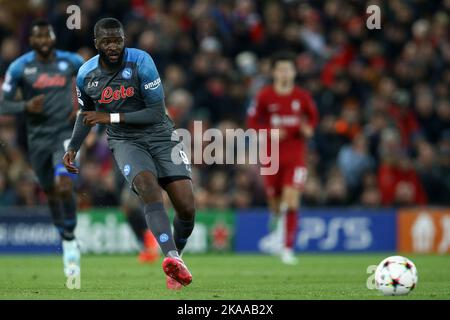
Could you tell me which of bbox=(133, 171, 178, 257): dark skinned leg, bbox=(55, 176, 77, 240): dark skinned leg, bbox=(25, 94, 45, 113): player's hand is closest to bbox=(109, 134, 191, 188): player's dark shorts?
bbox=(133, 171, 178, 257): dark skinned leg

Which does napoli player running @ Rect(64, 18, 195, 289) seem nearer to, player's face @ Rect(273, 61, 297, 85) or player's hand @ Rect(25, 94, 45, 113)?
player's hand @ Rect(25, 94, 45, 113)

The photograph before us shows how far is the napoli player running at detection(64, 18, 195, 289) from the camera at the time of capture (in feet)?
29.9

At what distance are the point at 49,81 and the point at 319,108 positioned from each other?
8.94 meters

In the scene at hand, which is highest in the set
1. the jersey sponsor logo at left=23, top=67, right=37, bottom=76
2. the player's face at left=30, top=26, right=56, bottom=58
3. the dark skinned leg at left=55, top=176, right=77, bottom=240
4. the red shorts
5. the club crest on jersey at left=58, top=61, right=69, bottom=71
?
the player's face at left=30, top=26, right=56, bottom=58

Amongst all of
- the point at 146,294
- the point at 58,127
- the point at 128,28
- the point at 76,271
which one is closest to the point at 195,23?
the point at 128,28

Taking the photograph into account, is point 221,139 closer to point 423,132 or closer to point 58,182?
point 423,132

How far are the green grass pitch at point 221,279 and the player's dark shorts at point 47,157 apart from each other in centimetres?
116

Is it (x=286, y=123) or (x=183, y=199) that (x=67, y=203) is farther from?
(x=286, y=123)

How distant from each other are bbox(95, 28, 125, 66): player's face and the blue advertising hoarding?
8.97 metres

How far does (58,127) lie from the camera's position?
11.9m

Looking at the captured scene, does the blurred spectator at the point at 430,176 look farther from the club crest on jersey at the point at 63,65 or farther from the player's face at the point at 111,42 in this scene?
the player's face at the point at 111,42

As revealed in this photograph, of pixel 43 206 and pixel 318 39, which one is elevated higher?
pixel 318 39

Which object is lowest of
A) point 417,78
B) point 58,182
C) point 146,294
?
point 146,294

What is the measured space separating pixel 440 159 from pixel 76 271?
10.7 metres
